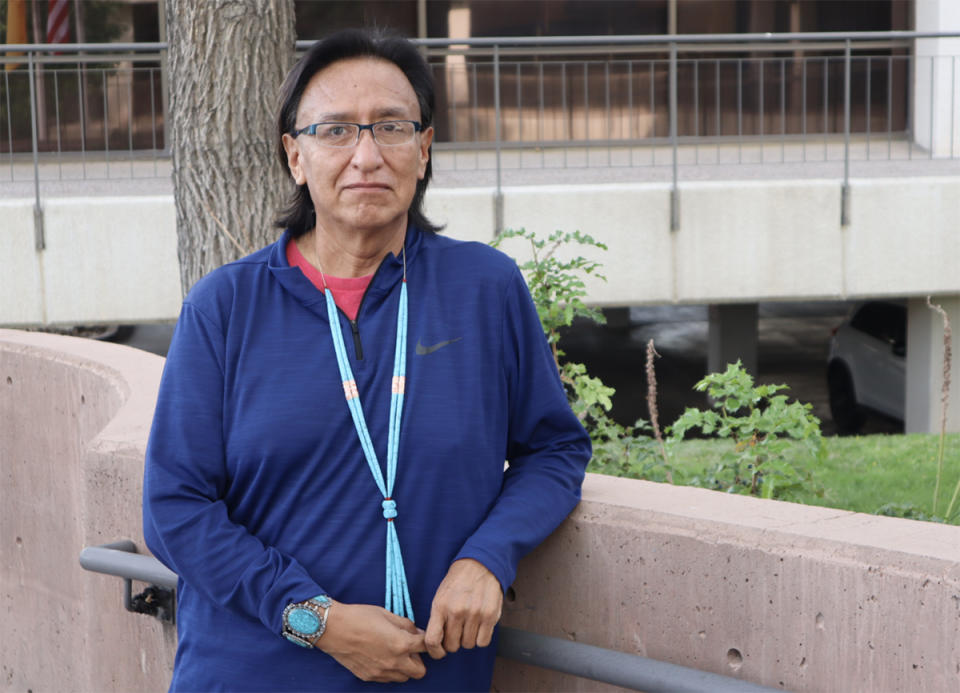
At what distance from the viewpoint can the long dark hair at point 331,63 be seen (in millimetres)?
2314

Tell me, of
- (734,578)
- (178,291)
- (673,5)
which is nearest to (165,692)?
(734,578)

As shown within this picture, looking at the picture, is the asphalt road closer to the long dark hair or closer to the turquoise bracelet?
the long dark hair

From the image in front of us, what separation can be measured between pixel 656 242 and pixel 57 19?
7.56 meters

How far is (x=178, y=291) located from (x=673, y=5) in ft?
24.4

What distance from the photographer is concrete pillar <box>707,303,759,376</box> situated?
1399cm

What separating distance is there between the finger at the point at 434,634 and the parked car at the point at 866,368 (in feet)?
33.7

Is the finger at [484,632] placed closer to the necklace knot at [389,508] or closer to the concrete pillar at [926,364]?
the necklace knot at [389,508]

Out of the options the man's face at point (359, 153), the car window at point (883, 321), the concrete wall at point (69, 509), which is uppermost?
the man's face at point (359, 153)

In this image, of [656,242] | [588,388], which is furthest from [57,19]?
[588,388]

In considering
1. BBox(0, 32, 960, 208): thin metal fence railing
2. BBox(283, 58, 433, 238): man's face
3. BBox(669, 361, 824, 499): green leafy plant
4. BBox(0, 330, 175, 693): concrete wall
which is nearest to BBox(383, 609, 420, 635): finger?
BBox(283, 58, 433, 238): man's face

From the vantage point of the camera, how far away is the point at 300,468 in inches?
86.8

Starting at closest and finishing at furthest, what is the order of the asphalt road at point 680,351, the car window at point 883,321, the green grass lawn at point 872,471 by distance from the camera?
1. the green grass lawn at point 872,471
2. the car window at point 883,321
3. the asphalt road at point 680,351

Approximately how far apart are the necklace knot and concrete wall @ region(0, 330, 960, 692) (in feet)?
1.62

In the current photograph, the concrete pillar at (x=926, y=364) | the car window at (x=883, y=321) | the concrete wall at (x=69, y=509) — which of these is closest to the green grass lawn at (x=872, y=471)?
the concrete wall at (x=69, y=509)
